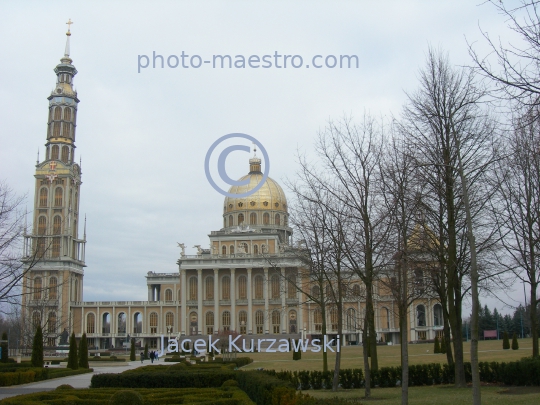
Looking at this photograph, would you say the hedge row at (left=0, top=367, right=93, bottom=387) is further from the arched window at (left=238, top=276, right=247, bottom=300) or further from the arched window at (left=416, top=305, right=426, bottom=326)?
the arched window at (left=416, top=305, right=426, bottom=326)

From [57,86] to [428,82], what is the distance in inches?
3607

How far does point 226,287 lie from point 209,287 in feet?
9.07

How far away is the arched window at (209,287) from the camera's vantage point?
96.4m

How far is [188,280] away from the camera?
96938 mm

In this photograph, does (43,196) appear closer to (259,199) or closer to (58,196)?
(58,196)

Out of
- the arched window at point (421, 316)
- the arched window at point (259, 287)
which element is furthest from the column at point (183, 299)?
the arched window at point (421, 316)

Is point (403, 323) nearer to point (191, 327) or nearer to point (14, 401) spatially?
point (14, 401)

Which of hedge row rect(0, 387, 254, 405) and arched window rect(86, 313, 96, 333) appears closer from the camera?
hedge row rect(0, 387, 254, 405)

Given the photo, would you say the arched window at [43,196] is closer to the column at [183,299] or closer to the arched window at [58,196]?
the arched window at [58,196]

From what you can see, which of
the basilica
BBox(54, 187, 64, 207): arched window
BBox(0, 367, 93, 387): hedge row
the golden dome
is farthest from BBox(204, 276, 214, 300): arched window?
BBox(0, 367, 93, 387): hedge row

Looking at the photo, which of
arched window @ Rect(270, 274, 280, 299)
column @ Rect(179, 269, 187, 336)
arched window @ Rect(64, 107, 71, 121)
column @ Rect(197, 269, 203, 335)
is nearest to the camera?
column @ Rect(197, 269, 203, 335)

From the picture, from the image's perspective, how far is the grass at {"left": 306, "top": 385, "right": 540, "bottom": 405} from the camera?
17672 millimetres

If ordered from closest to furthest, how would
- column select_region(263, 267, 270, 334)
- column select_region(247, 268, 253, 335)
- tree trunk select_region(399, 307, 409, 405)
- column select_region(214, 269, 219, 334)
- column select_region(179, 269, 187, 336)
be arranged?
tree trunk select_region(399, 307, 409, 405) → column select_region(263, 267, 270, 334) → column select_region(247, 268, 253, 335) → column select_region(214, 269, 219, 334) → column select_region(179, 269, 187, 336)

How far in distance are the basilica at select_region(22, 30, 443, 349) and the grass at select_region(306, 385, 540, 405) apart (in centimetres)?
6677
